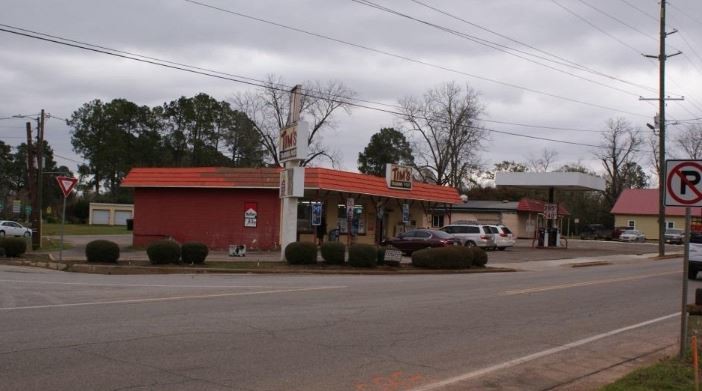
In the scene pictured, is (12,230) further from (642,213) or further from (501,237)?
(642,213)

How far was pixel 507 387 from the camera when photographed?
7.29 m

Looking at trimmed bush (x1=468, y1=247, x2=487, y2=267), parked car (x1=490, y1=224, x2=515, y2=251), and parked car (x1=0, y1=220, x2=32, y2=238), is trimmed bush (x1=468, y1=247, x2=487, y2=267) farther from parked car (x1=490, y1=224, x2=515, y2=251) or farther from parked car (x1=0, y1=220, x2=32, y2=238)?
parked car (x1=0, y1=220, x2=32, y2=238)

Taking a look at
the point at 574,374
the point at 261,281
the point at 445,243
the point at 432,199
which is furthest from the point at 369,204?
the point at 574,374

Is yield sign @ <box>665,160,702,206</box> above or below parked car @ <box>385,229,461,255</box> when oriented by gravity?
above

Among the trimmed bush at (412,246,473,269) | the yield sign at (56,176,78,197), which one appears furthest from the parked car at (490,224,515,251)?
the yield sign at (56,176,78,197)

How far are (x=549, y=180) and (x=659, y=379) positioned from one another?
41.3 meters

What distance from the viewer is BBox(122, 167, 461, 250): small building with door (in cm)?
3494

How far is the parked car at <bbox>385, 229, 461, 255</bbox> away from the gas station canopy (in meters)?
15.1

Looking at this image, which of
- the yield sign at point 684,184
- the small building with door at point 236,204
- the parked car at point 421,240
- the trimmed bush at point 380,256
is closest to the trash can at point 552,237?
the small building with door at point 236,204

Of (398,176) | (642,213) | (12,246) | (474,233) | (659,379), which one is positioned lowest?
(659,379)

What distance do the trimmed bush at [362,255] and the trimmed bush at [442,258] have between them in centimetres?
242

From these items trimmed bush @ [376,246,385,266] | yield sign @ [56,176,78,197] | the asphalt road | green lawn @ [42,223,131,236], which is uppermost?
yield sign @ [56,176,78,197]

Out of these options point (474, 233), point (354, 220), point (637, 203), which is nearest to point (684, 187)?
point (354, 220)

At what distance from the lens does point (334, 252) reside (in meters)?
24.7
